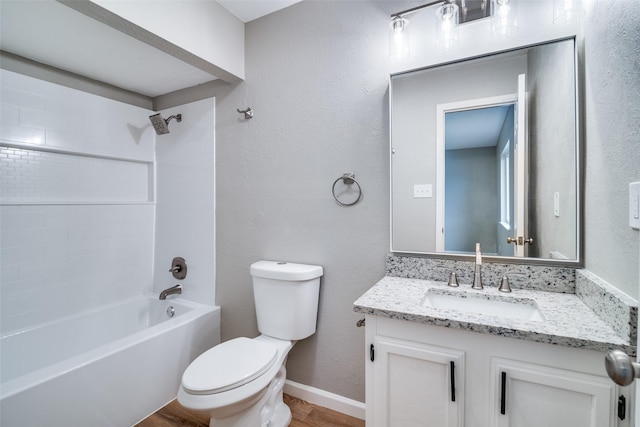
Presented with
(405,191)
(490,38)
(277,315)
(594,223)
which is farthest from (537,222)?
(277,315)

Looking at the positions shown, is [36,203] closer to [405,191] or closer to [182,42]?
[182,42]

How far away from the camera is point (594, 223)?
1.04 metres

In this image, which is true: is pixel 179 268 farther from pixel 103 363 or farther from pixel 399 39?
pixel 399 39

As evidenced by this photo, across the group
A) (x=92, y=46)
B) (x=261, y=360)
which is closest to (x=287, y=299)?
(x=261, y=360)

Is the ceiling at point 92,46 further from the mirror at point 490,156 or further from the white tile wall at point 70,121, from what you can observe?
the mirror at point 490,156

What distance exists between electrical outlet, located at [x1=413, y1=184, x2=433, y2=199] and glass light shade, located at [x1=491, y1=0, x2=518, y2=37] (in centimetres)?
73

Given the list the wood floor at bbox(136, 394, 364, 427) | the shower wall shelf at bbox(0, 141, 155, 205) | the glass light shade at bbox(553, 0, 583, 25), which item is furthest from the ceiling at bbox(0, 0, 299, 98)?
the wood floor at bbox(136, 394, 364, 427)

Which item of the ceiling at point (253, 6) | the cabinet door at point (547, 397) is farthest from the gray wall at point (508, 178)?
the ceiling at point (253, 6)

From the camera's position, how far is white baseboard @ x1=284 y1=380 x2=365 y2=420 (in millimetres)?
1612

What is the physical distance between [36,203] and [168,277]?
983 mm

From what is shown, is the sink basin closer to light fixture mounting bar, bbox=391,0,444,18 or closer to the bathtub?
light fixture mounting bar, bbox=391,0,444,18

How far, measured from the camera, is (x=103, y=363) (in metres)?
1.45

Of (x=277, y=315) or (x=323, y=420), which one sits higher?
(x=277, y=315)

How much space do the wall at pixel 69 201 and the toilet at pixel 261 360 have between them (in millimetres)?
1330
